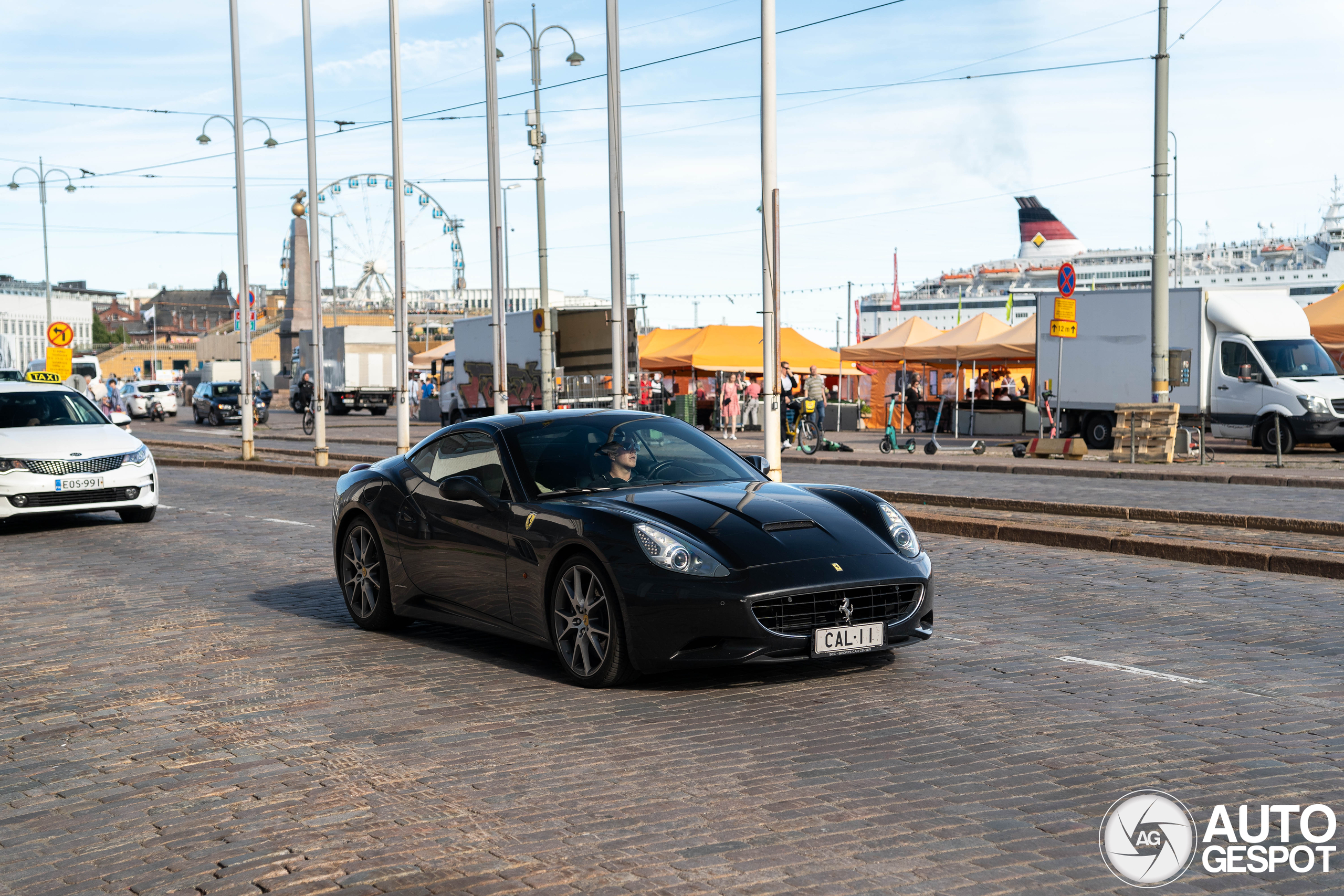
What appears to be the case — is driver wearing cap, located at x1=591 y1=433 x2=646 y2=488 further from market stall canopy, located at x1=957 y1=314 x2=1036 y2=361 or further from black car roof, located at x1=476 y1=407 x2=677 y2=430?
market stall canopy, located at x1=957 y1=314 x2=1036 y2=361

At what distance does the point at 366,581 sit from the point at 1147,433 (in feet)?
58.3

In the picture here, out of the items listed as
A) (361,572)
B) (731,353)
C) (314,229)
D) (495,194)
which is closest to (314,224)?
(314,229)

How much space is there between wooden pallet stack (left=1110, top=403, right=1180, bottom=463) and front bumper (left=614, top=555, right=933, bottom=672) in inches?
710

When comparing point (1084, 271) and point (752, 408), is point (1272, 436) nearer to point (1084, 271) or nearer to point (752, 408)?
point (752, 408)

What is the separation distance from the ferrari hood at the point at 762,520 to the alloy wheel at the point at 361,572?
206 centimetres

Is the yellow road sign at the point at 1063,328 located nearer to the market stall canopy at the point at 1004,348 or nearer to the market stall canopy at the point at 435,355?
the market stall canopy at the point at 1004,348

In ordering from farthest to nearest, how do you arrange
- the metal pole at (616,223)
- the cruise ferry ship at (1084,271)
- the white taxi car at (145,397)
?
the cruise ferry ship at (1084,271) < the white taxi car at (145,397) < the metal pole at (616,223)

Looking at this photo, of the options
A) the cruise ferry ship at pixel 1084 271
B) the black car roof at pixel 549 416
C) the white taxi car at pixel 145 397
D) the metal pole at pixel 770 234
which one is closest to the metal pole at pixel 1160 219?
the metal pole at pixel 770 234

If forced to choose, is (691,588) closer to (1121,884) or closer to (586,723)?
(586,723)

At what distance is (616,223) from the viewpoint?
70.0 ft

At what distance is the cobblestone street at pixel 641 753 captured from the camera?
4012mm

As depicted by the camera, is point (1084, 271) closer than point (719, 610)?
No

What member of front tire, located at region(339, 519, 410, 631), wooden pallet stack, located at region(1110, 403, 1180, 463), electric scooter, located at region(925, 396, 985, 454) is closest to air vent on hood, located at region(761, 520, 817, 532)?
front tire, located at region(339, 519, 410, 631)

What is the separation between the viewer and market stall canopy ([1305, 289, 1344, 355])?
33125 millimetres
